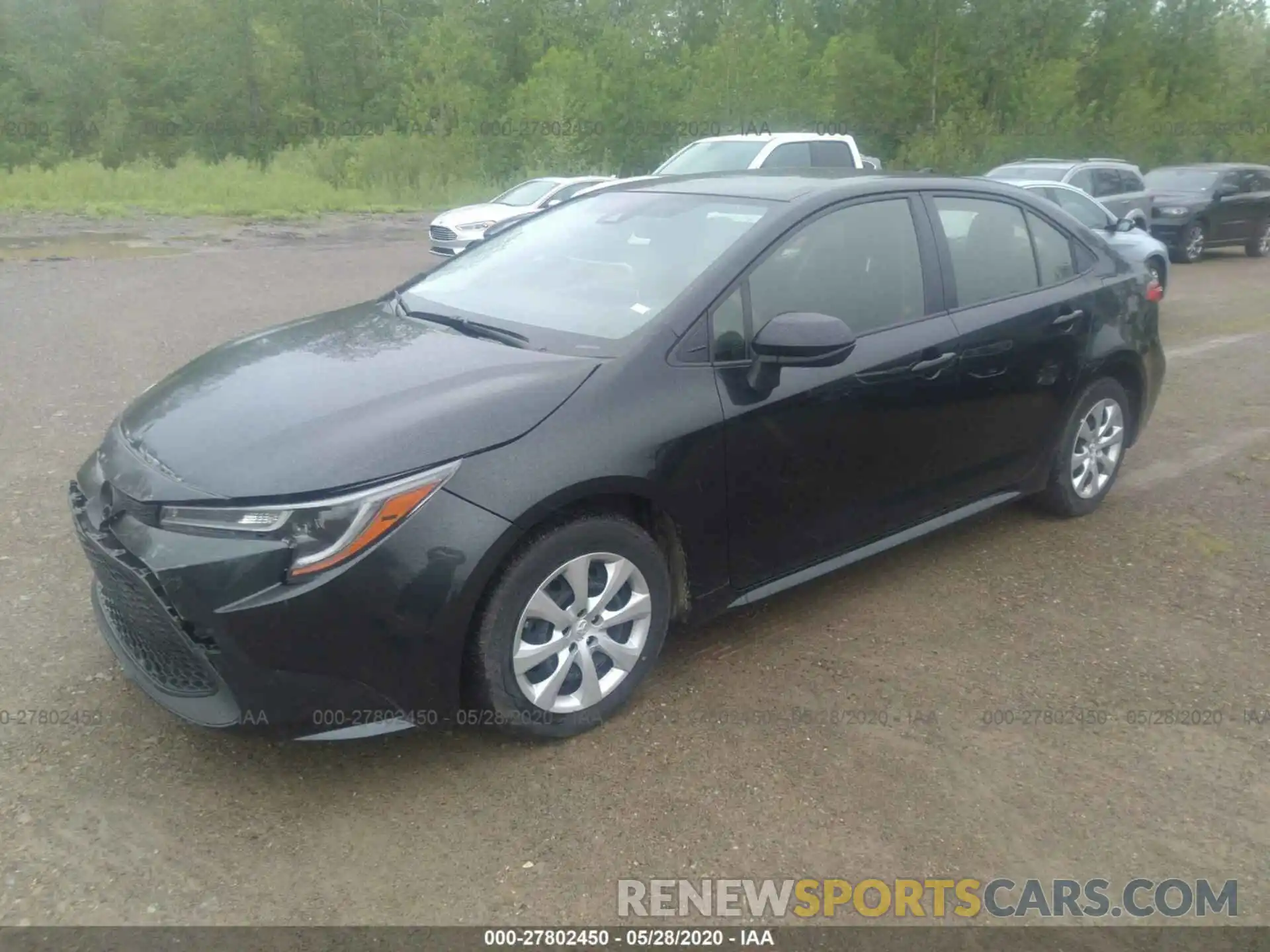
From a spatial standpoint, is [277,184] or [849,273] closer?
[849,273]

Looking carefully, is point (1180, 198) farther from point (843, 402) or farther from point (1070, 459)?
point (843, 402)

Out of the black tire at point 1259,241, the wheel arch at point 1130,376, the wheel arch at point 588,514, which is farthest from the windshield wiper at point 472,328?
the black tire at point 1259,241

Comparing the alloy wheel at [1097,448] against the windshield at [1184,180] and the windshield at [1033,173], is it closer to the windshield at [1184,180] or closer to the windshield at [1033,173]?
the windshield at [1033,173]

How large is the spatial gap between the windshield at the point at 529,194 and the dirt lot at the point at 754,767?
13.1m

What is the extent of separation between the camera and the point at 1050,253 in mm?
4793

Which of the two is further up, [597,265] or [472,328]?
[597,265]

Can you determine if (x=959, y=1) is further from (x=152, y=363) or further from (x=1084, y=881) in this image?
(x=1084, y=881)

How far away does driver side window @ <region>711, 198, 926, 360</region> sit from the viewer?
11.6 feet

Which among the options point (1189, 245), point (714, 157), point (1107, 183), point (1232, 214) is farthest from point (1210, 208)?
point (714, 157)

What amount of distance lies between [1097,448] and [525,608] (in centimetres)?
338

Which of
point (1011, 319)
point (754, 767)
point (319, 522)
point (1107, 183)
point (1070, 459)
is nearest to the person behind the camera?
point (319, 522)

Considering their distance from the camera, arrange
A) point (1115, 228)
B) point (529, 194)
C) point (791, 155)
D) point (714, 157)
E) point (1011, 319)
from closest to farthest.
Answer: point (1011, 319)
point (1115, 228)
point (791, 155)
point (714, 157)
point (529, 194)

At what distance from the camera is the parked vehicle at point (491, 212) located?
1576cm

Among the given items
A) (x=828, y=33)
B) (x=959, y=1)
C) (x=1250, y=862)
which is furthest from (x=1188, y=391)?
(x=828, y=33)
